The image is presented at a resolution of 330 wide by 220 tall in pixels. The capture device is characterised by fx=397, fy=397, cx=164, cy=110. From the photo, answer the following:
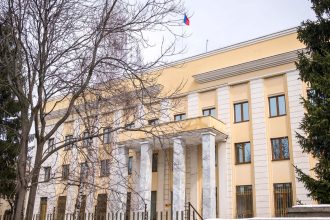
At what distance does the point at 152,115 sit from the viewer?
876 centimetres

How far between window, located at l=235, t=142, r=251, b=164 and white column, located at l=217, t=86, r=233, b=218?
455mm

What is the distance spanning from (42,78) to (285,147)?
1598 cm

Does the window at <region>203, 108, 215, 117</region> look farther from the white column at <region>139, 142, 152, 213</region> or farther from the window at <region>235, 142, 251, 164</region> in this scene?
the white column at <region>139, 142, 152, 213</region>

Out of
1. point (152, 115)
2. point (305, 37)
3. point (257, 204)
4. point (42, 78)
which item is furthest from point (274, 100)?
point (42, 78)

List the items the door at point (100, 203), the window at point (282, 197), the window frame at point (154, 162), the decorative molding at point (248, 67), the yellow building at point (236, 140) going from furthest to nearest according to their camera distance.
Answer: the window frame at point (154, 162)
the decorative molding at point (248, 67)
the yellow building at point (236, 140)
the window at point (282, 197)
the door at point (100, 203)

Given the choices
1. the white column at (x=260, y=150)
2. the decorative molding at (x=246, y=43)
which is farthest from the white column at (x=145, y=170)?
the white column at (x=260, y=150)

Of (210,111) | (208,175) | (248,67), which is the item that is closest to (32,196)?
(208,175)

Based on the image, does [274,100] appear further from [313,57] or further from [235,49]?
[313,57]

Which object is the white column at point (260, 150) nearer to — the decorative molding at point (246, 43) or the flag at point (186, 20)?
the decorative molding at point (246, 43)

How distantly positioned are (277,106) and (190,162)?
602 centimetres

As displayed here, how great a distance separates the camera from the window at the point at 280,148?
2047 cm

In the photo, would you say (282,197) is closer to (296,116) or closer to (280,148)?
(280,148)

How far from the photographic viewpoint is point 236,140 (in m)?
22.3

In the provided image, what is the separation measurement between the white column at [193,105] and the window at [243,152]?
11.2 feet
